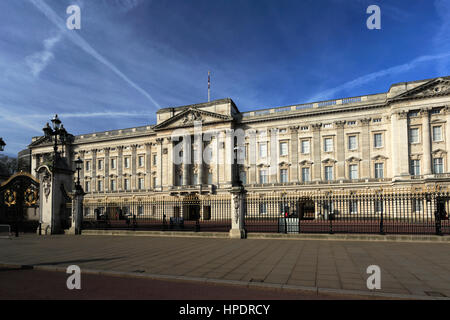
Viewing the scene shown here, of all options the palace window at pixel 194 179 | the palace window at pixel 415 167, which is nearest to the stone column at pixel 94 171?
the palace window at pixel 194 179

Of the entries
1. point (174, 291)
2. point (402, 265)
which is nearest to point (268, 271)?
point (174, 291)

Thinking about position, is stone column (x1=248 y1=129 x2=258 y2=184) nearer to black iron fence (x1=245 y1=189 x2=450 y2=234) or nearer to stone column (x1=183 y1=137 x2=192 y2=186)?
black iron fence (x1=245 y1=189 x2=450 y2=234)

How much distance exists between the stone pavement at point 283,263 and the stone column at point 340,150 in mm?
31400

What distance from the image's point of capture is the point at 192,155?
172 feet

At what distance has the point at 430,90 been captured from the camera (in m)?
38.7

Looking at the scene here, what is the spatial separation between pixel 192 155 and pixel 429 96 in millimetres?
38478

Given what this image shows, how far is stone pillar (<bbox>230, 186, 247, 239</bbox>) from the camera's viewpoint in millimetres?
16406

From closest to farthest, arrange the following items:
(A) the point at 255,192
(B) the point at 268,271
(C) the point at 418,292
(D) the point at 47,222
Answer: (C) the point at 418,292 → (B) the point at 268,271 → (D) the point at 47,222 → (A) the point at 255,192

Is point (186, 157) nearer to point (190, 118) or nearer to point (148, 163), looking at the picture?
point (190, 118)

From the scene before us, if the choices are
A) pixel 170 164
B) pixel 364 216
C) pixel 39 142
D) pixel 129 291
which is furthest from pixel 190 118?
pixel 129 291

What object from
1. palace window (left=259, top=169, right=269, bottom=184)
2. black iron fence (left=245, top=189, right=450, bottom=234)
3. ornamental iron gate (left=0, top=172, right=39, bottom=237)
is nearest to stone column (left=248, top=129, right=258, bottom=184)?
palace window (left=259, top=169, right=269, bottom=184)

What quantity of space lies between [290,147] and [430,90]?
21097 millimetres
